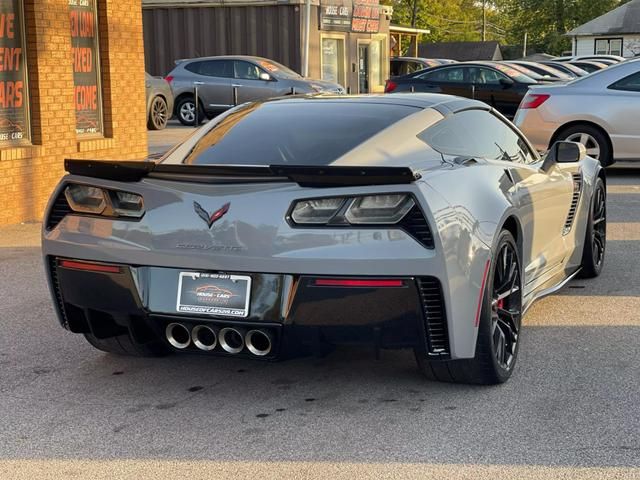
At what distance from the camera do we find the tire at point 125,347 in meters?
5.34

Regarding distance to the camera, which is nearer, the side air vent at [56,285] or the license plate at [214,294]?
the license plate at [214,294]

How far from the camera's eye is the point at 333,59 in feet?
122

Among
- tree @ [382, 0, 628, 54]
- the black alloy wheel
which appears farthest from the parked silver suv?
tree @ [382, 0, 628, 54]

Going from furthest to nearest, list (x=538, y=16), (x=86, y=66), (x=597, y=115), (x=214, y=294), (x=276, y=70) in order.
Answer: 1. (x=538, y=16)
2. (x=276, y=70)
3. (x=597, y=115)
4. (x=86, y=66)
5. (x=214, y=294)

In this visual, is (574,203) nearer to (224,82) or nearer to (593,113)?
(593,113)

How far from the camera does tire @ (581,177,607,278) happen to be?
727cm

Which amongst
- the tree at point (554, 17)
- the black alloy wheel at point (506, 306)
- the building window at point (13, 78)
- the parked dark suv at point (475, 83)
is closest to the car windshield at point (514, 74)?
the parked dark suv at point (475, 83)

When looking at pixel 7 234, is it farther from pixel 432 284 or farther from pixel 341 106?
pixel 432 284

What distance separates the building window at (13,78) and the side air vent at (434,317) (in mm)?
6991

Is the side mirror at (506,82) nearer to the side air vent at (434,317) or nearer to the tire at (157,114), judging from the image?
the tire at (157,114)

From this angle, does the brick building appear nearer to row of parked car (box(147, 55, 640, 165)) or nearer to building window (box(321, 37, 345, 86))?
row of parked car (box(147, 55, 640, 165))

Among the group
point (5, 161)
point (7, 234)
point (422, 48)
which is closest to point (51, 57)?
point (5, 161)

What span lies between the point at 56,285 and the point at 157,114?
17106 mm

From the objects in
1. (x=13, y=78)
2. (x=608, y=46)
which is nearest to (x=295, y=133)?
(x=13, y=78)
